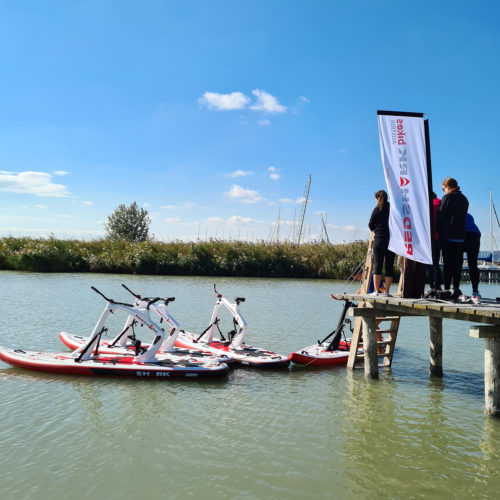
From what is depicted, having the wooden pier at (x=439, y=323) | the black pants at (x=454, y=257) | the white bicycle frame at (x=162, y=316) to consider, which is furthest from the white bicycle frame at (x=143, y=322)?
the black pants at (x=454, y=257)

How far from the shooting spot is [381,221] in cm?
1060

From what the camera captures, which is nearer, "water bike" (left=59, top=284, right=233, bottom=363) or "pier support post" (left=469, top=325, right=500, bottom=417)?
"pier support post" (left=469, top=325, right=500, bottom=417)

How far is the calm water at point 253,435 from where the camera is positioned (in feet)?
19.9

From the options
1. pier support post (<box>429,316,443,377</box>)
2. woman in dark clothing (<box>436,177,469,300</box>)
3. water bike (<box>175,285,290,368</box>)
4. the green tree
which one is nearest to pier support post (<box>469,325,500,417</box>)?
woman in dark clothing (<box>436,177,469,300</box>)

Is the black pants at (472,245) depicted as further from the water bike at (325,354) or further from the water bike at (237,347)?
the water bike at (237,347)

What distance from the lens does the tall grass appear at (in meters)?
40.2

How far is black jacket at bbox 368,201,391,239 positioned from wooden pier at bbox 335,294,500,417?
57.3 inches

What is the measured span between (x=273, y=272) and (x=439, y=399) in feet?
104

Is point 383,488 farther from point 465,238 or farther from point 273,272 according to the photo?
point 273,272

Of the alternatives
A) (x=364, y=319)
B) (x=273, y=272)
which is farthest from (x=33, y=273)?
(x=364, y=319)

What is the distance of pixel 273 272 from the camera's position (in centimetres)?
4166

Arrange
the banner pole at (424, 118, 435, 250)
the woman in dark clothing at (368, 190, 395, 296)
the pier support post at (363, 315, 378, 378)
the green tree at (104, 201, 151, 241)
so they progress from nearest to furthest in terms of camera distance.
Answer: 1. the banner pole at (424, 118, 435, 250)
2. the woman in dark clothing at (368, 190, 395, 296)
3. the pier support post at (363, 315, 378, 378)
4. the green tree at (104, 201, 151, 241)

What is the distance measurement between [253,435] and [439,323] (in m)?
6.10

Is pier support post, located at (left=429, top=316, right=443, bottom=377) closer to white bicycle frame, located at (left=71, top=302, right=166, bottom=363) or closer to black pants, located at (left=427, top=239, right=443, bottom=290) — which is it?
black pants, located at (left=427, top=239, right=443, bottom=290)
